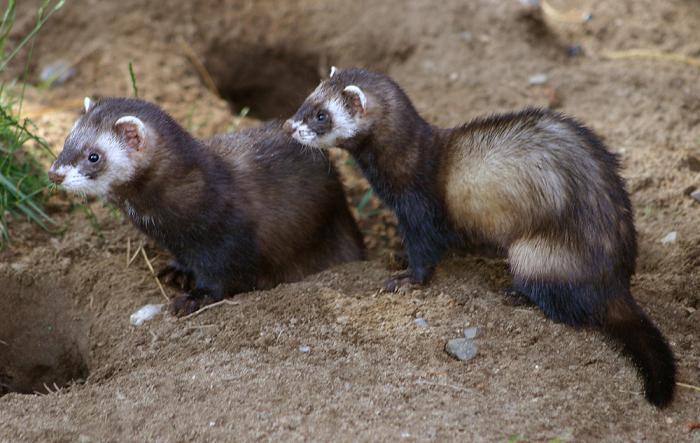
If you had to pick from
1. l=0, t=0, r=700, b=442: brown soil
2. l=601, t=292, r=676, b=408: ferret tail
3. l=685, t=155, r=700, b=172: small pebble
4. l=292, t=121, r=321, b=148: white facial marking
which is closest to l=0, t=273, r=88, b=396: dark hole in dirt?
l=0, t=0, r=700, b=442: brown soil

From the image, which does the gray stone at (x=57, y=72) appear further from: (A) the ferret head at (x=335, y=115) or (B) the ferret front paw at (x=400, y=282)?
(B) the ferret front paw at (x=400, y=282)

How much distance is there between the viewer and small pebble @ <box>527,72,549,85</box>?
666 centimetres

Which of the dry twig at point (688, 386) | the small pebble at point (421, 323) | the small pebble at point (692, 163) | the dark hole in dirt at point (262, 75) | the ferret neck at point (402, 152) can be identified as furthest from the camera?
the dark hole in dirt at point (262, 75)

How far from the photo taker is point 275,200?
507cm

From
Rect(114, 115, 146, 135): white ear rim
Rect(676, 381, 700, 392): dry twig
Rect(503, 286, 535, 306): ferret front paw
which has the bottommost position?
Rect(676, 381, 700, 392): dry twig

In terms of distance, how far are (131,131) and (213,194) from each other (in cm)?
56

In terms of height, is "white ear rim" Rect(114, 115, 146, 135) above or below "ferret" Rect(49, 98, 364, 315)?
above

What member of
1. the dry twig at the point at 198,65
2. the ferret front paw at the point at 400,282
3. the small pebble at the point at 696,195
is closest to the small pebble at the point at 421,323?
the ferret front paw at the point at 400,282

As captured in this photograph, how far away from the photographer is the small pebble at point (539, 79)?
21.9 feet

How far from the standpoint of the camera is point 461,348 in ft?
13.5

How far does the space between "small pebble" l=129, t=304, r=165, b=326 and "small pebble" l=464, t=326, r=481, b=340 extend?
1.65m

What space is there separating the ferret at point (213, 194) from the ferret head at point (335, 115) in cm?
39

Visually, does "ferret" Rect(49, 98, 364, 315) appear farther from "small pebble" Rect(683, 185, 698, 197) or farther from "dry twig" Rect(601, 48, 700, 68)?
"dry twig" Rect(601, 48, 700, 68)

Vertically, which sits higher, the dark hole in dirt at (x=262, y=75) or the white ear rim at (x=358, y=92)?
the white ear rim at (x=358, y=92)
